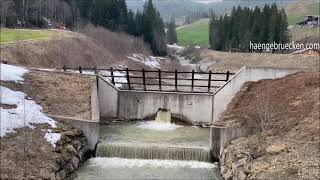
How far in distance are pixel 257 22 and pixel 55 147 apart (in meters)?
74.4

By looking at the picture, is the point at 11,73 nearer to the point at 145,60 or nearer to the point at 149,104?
the point at 149,104

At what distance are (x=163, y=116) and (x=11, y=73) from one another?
433 inches

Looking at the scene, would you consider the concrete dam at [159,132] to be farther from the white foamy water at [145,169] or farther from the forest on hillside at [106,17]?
the forest on hillside at [106,17]

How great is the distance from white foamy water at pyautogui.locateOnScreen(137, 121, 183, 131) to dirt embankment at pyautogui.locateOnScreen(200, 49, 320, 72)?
26601 mm

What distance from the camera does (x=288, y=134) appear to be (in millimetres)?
23828

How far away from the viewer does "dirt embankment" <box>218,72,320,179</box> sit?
20344 millimetres

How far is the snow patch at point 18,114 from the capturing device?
23117mm

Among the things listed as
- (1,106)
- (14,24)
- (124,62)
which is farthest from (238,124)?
(14,24)

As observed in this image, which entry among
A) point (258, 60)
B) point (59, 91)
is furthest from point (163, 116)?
point (258, 60)

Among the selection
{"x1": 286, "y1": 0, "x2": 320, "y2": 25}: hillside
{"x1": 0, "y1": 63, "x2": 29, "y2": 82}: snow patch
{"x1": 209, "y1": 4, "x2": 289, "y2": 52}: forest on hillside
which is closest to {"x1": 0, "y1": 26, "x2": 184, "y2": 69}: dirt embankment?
{"x1": 0, "y1": 63, "x2": 29, "y2": 82}: snow patch

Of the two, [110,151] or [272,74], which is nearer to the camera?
[110,151]

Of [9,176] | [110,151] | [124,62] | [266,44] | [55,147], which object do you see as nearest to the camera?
[9,176]

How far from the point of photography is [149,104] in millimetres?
36375

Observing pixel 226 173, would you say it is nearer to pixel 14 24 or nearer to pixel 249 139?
pixel 249 139
